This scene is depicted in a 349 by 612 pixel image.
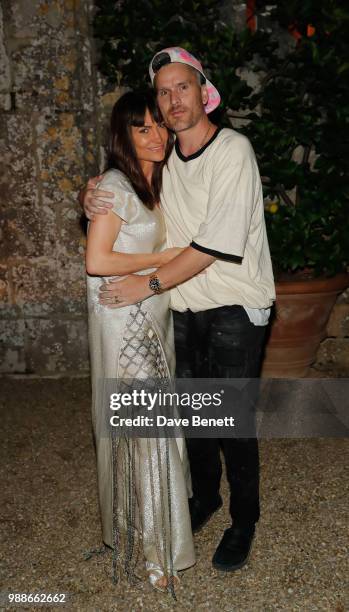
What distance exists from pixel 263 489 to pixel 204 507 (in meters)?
0.41

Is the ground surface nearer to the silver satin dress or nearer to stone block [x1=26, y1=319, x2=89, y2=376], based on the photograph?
the silver satin dress

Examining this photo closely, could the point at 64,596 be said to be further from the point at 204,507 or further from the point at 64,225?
the point at 64,225

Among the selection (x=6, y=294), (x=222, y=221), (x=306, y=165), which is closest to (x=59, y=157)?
(x=6, y=294)

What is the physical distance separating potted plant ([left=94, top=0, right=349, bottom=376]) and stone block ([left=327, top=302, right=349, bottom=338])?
50 cm

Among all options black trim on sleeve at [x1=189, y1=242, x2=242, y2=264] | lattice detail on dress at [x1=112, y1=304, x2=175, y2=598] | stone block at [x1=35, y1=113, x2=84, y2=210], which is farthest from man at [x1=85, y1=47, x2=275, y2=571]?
stone block at [x1=35, y1=113, x2=84, y2=210]

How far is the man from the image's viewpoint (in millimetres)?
2000

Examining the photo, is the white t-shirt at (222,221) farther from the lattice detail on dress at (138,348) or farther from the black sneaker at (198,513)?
the black sneaker at (198,513)

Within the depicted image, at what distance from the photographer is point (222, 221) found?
78.1 inches

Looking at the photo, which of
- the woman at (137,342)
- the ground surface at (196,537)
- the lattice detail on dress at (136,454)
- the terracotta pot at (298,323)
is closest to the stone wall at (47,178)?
the terracotta pot at (298,323)

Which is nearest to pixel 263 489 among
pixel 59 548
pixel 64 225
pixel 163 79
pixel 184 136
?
pixel 59 548

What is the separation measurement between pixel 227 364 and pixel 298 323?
5.75 feet

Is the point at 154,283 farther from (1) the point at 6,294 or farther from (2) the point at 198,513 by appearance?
(1) the point at 6,294

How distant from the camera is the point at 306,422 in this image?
3611 mm

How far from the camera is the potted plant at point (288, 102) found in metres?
3.64
